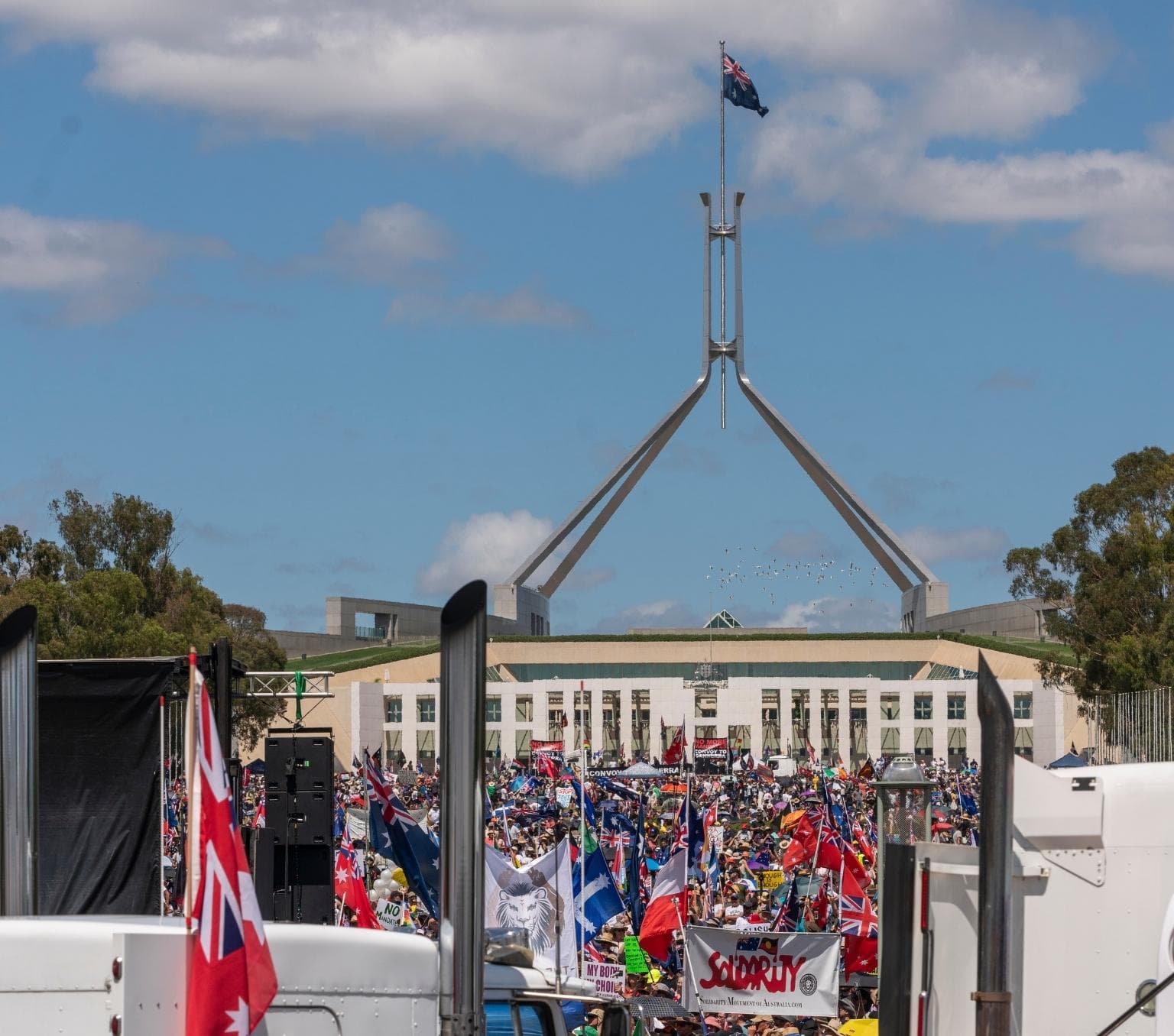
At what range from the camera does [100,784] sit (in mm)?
13336

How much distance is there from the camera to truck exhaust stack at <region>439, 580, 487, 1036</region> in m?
5.02

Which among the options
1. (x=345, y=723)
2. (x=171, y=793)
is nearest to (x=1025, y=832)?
(x=171, y=793)

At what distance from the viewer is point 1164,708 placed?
1583 inches

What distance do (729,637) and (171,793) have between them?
230 ft

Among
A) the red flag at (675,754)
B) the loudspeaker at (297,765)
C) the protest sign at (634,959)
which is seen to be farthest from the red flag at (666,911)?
the red flag at (675,754)

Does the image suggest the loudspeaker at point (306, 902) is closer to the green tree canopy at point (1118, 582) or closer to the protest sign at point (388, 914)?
the protest sign at point (388, 914)

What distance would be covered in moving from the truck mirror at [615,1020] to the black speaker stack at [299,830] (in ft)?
23.4

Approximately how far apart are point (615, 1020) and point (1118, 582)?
45839 mm

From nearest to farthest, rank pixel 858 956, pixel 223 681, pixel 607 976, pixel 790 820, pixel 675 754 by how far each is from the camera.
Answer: pixel 223 681 → pixel 607 976 → pixel 858 956 → pixel 790 820 → pixel 675 754

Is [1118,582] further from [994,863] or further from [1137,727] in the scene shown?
[994,863]

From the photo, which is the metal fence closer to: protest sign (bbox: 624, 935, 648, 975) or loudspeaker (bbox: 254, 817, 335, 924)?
protest sign (bbox: 624, 935, 648, 975)

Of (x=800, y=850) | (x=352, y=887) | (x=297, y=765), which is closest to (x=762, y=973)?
(x=297, y=765)

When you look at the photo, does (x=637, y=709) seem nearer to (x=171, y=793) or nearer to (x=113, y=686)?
(x=171, y=793)

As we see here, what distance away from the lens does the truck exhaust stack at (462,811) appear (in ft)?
16.5
